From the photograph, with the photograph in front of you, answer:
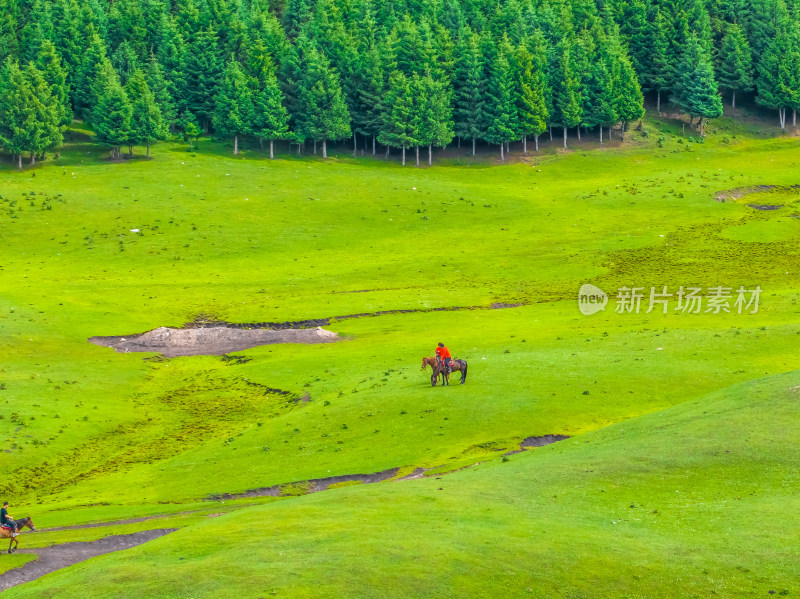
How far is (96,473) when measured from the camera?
59719 mm

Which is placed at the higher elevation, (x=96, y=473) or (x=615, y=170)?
(x=615, y=170)

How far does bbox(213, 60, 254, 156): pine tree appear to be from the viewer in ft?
516

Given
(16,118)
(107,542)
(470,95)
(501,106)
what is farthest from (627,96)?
(107,542)

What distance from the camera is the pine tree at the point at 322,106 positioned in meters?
158

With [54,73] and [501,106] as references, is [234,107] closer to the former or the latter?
[54,73]

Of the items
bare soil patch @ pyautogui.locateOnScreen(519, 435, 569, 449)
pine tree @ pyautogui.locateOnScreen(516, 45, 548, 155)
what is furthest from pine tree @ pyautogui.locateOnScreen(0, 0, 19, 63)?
bare soil patch @ pyautogui.locateOnScreen(519, 435, 569, 449)

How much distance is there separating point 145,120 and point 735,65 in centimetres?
10658

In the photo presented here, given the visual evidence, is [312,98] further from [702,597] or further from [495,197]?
[702,597]

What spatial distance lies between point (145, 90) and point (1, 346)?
260 feet

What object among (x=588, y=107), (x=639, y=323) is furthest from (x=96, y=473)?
(x=588, y=107)

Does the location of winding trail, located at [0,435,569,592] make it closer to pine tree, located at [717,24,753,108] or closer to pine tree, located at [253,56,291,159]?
pine tree, located at [253,56,291,159]

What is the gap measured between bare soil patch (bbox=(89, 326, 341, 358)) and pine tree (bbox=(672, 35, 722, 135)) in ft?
366

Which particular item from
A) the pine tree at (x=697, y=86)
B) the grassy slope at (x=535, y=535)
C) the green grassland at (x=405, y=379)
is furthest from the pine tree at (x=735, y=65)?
the grassy slope at (x=535, y=535)

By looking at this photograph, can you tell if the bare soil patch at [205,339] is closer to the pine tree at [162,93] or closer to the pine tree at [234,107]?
the pine tree at [234,107]
